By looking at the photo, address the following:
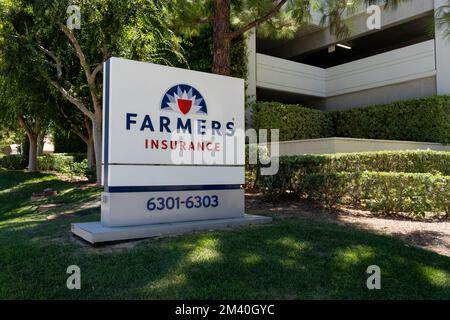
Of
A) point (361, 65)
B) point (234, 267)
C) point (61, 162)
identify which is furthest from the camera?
point (61, 162)

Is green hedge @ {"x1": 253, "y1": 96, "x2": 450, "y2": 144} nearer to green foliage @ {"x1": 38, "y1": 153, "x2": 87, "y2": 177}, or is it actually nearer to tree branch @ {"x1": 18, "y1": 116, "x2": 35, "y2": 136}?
green foliage @ {"x1": 38, "y1": 153, "x2": 87, "y2": 177}

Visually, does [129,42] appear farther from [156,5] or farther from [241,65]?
[241,65]

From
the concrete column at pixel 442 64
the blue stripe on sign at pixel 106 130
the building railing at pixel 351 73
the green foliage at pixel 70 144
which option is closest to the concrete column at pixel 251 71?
the building railing at pixel 351 73

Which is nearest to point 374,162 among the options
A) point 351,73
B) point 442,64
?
point 442,64

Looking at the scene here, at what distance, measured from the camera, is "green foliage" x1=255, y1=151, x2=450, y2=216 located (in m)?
7.66

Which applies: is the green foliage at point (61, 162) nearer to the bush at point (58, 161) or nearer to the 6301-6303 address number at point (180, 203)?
the bush at point (58, 161)

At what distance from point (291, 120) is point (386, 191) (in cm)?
919

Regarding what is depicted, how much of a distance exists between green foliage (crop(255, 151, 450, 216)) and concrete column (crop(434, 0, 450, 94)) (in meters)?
6.66

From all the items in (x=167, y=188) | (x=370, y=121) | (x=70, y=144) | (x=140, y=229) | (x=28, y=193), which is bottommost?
(x=28, y=193)

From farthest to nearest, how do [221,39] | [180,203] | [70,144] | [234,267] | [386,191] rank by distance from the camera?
[70,144] → [221,39] → [386,191] → [180,203] → [234,267]

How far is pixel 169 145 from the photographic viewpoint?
596 centimetres

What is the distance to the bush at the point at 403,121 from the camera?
15.1m

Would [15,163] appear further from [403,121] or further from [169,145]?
[169,145]

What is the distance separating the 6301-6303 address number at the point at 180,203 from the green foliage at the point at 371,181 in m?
3.04
